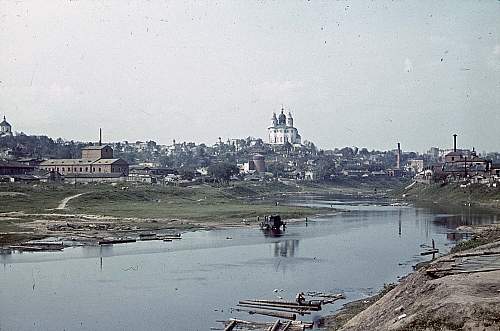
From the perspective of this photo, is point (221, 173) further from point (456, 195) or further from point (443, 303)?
point (443, 303)

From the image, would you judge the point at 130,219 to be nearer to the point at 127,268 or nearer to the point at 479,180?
the point at 127,268

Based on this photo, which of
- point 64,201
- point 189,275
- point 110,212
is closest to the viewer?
point 189,275

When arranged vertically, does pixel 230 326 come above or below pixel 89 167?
below

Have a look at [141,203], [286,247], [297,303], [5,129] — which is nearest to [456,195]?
[141,203]

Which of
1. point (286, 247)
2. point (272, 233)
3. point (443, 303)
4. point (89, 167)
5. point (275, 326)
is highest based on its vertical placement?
point (89, 167)

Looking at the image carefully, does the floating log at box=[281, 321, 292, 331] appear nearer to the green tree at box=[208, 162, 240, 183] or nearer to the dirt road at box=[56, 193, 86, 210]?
the dirt road at box=[56, 193, 86, 210]

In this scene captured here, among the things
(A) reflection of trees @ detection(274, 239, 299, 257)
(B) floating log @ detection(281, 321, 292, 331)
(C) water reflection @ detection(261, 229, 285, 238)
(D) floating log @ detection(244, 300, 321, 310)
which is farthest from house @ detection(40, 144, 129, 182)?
(B) floating log @ detection(281, 321, 292, 331)

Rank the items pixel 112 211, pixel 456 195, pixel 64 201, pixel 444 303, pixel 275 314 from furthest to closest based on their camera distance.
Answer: pixel 456 195, pixel 64 201, pixel 112 211, pixel 275 314, pixel 444 303
